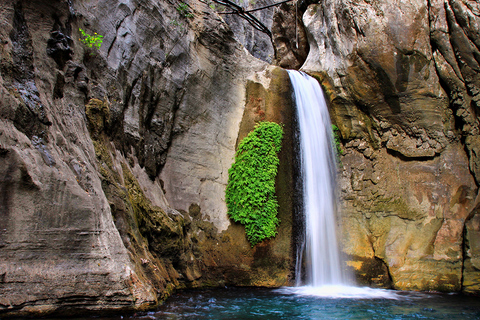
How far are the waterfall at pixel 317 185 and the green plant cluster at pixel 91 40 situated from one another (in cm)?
629

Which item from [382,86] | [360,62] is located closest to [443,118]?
[382,86]

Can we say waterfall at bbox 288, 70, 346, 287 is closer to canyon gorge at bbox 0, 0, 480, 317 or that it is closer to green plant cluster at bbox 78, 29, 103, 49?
canyon gorge at bbox 0, 0, 480, 317

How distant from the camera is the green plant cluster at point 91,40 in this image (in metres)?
7.11

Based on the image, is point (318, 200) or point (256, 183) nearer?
point (256, 183)

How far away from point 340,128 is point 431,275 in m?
4.95

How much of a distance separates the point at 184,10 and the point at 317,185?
Result: 6.80 m

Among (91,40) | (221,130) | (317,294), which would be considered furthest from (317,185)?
(91,40)

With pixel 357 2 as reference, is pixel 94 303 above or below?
below

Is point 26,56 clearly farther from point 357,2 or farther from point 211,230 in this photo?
point 357,2

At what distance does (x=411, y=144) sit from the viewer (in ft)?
32.7

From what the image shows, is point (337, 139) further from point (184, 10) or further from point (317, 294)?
point (184, 10)

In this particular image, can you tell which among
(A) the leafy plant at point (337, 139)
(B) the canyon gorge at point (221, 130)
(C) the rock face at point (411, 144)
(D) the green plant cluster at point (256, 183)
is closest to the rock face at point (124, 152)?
(B) the canyon gorge at point (221, 130)

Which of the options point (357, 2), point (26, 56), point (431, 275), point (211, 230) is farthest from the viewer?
point (357, 2)

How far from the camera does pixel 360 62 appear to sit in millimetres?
10219
